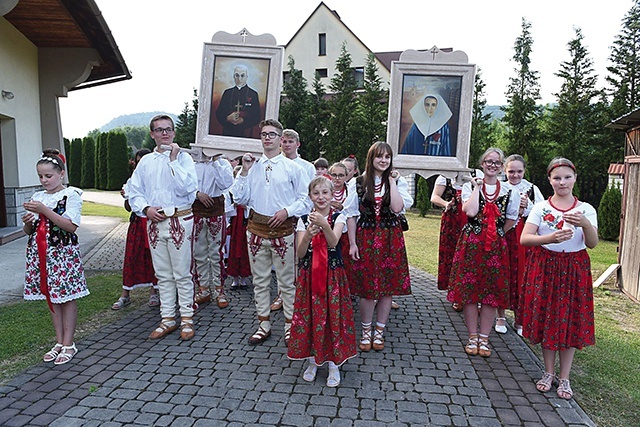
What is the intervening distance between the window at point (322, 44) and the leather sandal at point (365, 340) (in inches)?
1237

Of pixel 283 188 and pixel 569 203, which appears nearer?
pixel 569 203

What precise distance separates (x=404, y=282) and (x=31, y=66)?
11.1m

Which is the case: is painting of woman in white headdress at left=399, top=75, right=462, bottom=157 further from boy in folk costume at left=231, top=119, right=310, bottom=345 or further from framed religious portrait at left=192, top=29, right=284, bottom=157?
framed religious portrait at left=192, top=29, right=284, bottom=157

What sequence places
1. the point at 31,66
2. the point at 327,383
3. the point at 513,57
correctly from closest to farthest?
the point at 327,383
the point at 31,66
the point at 513,57

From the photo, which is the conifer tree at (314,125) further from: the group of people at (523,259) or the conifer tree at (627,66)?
the group of people at (523,259)

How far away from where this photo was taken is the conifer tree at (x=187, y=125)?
28.8 meters

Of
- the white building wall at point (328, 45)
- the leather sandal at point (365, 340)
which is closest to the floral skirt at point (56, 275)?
the leather sandal at point (365, 340)

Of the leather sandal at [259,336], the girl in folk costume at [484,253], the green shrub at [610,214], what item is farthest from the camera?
the green shrub at [610,214]

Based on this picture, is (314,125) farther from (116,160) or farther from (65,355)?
(65,355)

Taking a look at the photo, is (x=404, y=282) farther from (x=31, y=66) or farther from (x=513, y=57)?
(x=513, y=57)

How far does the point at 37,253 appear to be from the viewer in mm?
4090

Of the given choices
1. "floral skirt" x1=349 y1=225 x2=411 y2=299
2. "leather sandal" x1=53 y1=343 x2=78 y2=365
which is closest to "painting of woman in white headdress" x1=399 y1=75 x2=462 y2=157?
"floral skirt" x1=349 y1=225 x2=411 y2=299

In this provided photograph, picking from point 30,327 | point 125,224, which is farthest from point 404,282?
point 125,224

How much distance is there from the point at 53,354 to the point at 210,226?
2258 mm
